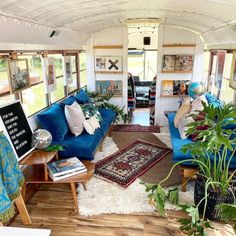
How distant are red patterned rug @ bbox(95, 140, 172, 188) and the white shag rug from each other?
0.13 meters

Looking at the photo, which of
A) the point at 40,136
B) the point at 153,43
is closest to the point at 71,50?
the point at 40,136

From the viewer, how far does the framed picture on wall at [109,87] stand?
5723 mm

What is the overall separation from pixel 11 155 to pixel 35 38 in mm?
1653

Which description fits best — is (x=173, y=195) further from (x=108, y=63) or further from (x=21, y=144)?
(x=108, y=63)

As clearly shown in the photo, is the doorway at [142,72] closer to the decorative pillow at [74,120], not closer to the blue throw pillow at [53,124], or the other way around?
the decorative pillow at [74,120]

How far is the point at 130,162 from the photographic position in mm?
3633

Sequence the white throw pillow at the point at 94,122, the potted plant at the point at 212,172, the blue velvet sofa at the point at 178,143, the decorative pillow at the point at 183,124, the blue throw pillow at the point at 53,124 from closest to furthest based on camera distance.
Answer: the potted plant at the point at 212,172 < the blue velvet sofa at the point at 178,143 < the blue throw pillow at the point at 53,124 < the decorative pillow at the point at 183,124 < the white throw pillow at the point at 94,122

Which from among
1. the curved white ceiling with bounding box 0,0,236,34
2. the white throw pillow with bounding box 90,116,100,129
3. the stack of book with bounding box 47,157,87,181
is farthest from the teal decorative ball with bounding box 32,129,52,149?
the curved white ceiling with bounding box 0,0,236,34

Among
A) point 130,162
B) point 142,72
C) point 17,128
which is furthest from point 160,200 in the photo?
point 142,72

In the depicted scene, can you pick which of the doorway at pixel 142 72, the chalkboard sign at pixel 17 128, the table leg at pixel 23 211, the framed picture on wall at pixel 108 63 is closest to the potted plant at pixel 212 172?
the table leg at pixel 23 211

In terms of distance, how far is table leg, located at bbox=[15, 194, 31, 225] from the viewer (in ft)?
A: 7.56

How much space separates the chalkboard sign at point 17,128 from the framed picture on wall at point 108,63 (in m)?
3.11

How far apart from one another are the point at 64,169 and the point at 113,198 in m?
0.66

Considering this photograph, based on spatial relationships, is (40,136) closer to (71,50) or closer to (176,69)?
(71,50)
